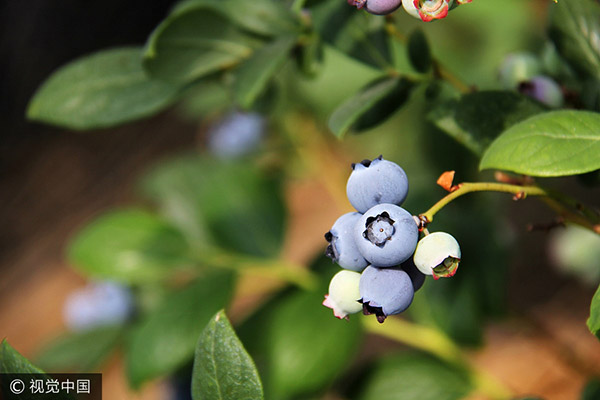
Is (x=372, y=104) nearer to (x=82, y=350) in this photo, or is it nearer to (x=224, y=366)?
(x=224, y=366)

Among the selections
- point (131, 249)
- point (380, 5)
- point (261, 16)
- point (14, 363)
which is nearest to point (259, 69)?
point (261, 16)

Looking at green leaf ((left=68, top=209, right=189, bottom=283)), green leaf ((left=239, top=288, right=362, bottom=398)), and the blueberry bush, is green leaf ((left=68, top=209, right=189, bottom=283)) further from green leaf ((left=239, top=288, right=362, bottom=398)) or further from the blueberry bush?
green leaf ((left=239, top=288, right=362, bottom=398))

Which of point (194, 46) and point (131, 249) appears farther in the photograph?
point (131, 249)

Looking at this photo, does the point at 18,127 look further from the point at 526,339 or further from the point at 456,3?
the point at 456,3

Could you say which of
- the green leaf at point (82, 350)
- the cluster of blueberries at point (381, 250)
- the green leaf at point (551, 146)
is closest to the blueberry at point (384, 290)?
the cluster of blueberries at point (381, 250)

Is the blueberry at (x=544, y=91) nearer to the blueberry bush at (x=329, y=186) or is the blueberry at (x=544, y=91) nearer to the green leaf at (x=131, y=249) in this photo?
the blueberry bush at (x=329, y=186)

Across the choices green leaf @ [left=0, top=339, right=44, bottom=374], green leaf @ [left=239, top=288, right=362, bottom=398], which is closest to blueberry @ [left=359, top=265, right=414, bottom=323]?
green leaf @ [left=0, top=339, right=44, bottom=374]

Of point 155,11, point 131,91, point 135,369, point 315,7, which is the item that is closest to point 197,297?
point 135,369
